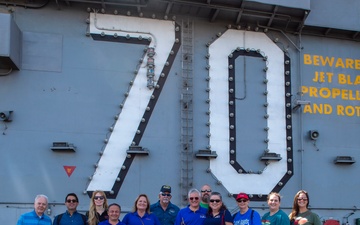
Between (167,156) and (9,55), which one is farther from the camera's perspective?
(167,156)

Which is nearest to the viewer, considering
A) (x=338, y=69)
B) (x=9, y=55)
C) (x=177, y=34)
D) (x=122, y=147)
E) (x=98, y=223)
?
(x=98, y=223)

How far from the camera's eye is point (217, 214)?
668 cm

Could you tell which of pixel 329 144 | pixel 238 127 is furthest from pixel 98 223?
pixel 329 144

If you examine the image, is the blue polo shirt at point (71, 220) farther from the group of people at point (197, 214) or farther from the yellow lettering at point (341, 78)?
the yellow lettering at point (341, 78)

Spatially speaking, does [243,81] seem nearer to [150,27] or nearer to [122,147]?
[150,27]

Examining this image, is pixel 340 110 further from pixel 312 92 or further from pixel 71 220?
pixel 71 220

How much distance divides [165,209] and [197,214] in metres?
0.76

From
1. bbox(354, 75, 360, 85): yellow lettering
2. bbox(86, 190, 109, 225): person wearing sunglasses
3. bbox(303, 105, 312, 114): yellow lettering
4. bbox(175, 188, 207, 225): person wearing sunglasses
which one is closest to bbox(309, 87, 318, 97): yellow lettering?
bbox(303, 105, 312, 114): yellow lettering

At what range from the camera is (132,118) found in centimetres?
966

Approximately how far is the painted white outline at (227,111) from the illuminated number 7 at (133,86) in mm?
951

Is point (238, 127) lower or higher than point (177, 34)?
lower

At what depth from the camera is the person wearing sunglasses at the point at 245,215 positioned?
6.63 m

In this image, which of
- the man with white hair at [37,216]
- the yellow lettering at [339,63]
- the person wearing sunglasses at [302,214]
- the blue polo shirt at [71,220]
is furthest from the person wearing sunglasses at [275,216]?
the yellow lettering at [339,63]

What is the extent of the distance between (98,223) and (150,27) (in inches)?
174
